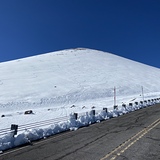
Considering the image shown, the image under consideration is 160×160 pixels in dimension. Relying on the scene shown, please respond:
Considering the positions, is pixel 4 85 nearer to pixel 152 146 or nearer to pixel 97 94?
pixel 97 94

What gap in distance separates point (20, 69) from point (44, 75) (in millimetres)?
11485

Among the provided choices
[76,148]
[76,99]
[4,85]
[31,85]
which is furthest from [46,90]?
[76,148]

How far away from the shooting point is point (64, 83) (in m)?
52.7

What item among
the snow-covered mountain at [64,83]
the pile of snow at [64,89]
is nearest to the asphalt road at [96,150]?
the pile of snow at [64,89]

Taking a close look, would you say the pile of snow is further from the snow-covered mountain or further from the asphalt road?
the asphalt road

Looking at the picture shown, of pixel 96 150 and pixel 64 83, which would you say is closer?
pixel 96 150

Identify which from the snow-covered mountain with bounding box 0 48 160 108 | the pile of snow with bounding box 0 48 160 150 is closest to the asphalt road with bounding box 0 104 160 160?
the pile of snow with bounding box 0 48 160 150

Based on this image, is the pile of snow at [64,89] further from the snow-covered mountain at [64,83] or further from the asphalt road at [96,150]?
the asphalt road at [96,150]

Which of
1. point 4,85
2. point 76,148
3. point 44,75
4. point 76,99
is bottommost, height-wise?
point 76,148

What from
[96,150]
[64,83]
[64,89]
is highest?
[64,83]

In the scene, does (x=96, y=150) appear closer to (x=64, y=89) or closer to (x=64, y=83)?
(x=64, y=89)

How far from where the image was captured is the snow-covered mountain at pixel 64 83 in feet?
134

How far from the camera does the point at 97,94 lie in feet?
153

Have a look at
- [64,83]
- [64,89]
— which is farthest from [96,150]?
[64,83]
